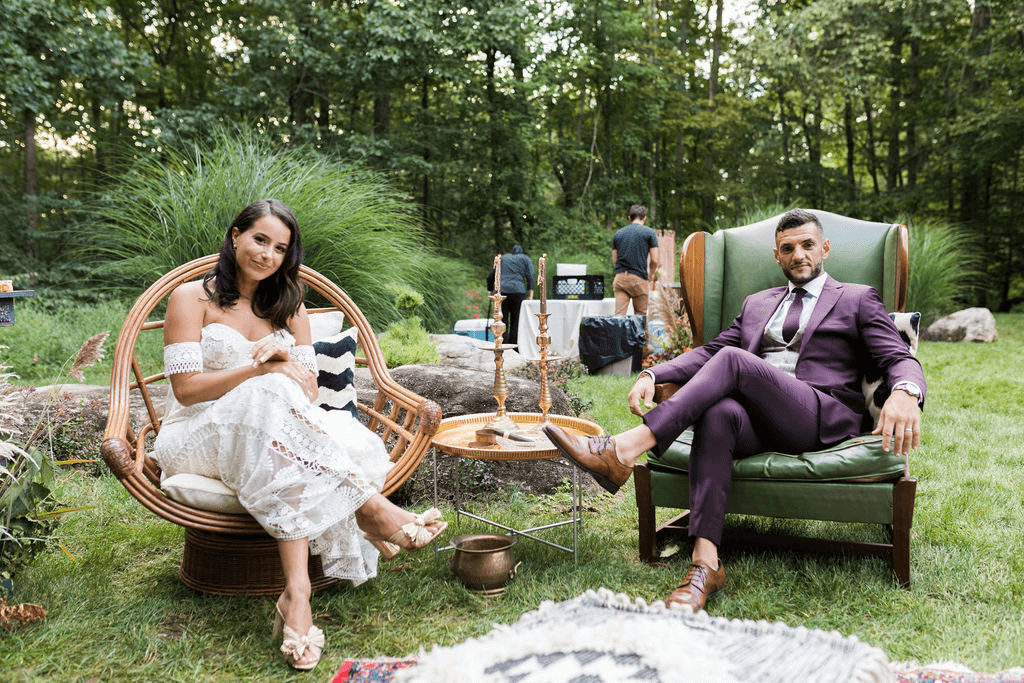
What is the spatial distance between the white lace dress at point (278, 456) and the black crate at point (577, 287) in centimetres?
577

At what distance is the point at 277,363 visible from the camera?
216 centimetres

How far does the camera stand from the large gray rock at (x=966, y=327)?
28.6 ft

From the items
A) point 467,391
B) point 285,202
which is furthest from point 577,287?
point 467,391

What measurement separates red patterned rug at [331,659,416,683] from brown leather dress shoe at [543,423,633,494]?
774 millimetres

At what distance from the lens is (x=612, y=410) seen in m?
5.05

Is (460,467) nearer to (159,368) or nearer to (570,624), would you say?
(570,624)

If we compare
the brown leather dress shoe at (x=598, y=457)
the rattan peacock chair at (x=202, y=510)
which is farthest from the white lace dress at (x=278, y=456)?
the brown leather dress shoe at (x=598, y=457)

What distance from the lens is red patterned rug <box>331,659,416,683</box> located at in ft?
5.82

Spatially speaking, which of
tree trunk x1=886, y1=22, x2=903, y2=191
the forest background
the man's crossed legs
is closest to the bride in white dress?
the man's crossed legs

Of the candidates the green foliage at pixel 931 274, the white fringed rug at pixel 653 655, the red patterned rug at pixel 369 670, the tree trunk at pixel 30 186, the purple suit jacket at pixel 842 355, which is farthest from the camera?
the tree trunk at pixel 30 186

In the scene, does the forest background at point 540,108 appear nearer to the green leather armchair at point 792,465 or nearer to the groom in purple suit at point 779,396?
the green leather armchair at point 792,465

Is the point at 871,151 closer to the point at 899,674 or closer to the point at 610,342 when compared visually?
the point at 610,342

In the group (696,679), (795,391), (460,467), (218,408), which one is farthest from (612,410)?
(696,679)

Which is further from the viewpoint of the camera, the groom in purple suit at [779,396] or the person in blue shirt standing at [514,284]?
the person in blue shirt standing at [514,284]
